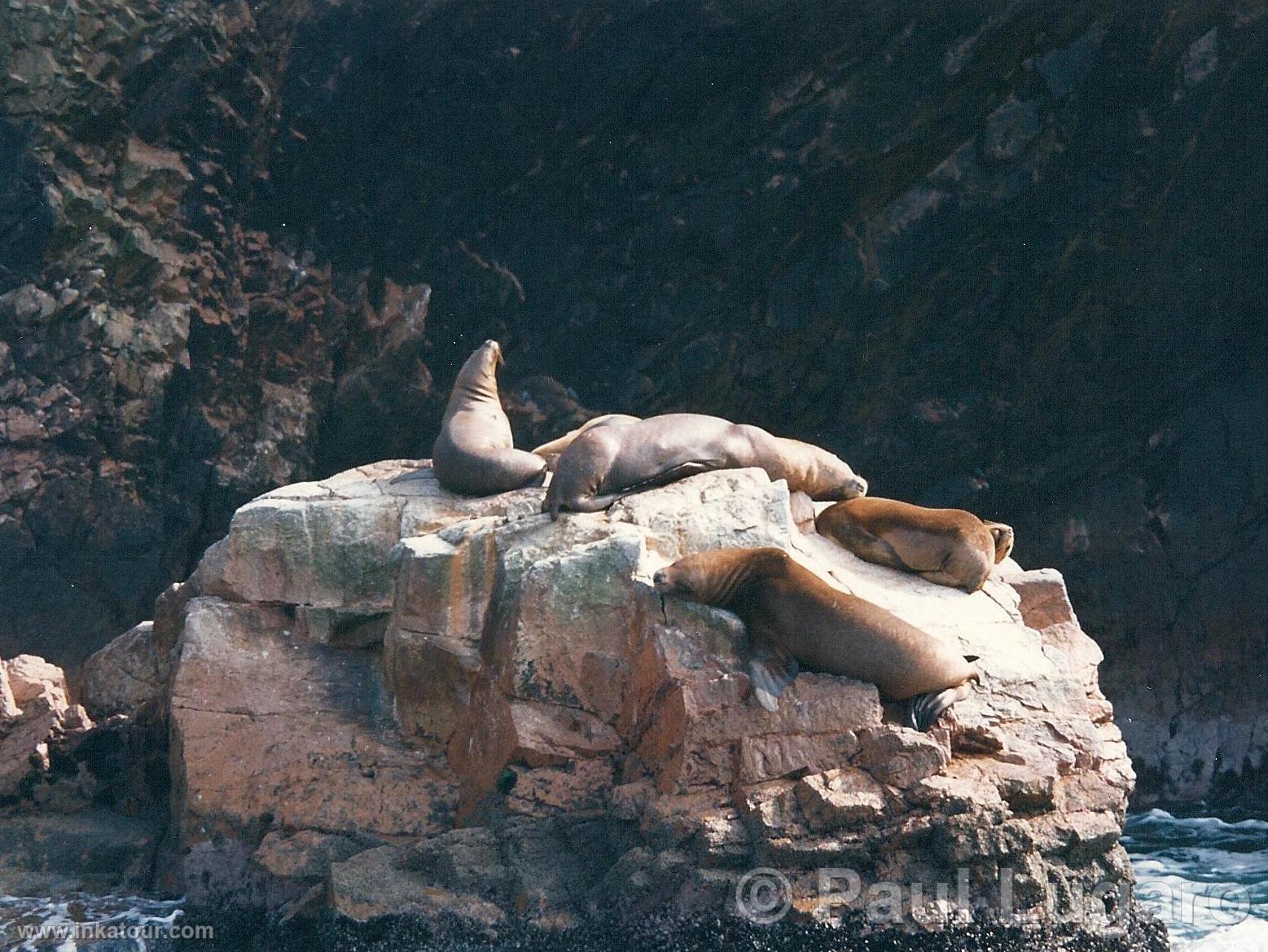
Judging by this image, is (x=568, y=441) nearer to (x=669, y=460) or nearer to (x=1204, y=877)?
(x=669, y=460)

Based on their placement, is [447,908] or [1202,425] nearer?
[447,908]

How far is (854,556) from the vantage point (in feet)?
31.7

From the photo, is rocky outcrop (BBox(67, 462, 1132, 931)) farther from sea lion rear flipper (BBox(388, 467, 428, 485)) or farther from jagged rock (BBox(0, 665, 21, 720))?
jagged rock (BBox(0, 665, 21, 720))

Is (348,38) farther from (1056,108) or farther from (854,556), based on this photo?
(854,556)

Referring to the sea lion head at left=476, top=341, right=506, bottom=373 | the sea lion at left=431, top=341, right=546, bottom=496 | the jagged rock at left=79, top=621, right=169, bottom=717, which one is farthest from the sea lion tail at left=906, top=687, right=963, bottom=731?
the jagged rock at left=79, top=621, right=169, bottom=717

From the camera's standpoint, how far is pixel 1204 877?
12516mm

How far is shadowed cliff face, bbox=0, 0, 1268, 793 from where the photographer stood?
14922 mm

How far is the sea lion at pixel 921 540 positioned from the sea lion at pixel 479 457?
2017 millimetres

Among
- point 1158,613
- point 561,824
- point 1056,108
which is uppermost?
point 1056,108

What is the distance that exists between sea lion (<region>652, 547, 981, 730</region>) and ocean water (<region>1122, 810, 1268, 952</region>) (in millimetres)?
2502

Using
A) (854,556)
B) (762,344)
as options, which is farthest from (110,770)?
(762,344)

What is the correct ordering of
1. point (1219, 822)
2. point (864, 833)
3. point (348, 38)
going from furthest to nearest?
point (348, 38) < point (1219, 822) < point (864, 833)

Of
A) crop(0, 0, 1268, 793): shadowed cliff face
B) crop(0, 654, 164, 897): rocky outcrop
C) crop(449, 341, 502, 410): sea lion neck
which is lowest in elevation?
crop(0, 654, 164, 897): rocky outcrop

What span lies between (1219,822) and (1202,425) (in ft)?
13.9
